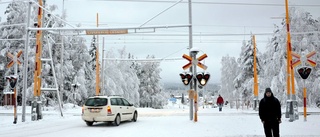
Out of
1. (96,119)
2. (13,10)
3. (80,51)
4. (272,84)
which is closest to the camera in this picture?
(96,119)

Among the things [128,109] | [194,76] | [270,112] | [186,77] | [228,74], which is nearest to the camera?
[270,112]

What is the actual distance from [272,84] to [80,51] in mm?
30062

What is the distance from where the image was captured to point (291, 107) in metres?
18.7

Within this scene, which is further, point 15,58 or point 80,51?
point 80,51

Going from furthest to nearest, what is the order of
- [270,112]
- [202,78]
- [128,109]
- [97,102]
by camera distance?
1. [128,109]
2. [202,78]
3. [97,102]
4. [270,112]

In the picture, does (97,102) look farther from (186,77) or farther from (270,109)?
(270,109)

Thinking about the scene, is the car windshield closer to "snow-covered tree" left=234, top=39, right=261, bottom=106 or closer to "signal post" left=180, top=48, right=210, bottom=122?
"signal post" left=180, top=48, right=210, bottom=122

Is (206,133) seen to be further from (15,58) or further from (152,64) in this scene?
(152,64)

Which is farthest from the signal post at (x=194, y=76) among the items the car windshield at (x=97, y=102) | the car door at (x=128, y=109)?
the car windshield at (x=97, y=102)

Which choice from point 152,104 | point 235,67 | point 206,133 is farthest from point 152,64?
point 206,133

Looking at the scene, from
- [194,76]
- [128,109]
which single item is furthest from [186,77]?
[128,109]

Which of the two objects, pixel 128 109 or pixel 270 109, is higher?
pixel 270 109

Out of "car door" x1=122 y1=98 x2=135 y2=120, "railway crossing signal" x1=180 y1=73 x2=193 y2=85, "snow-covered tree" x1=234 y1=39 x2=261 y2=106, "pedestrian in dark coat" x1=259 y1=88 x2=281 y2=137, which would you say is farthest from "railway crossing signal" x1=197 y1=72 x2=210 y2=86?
"snow-covered tree" x1=234 y1=39 x2=261 y2=106

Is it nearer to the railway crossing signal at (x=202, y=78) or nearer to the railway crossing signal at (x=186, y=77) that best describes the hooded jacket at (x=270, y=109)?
the railway crossing signal at (x=202, y=78)
